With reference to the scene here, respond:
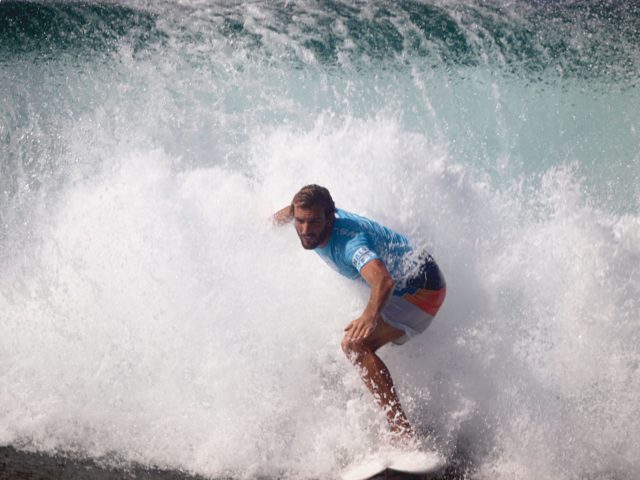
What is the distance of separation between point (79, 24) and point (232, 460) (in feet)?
32.7

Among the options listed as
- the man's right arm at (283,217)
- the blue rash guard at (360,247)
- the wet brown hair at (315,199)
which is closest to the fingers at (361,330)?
the blue rash guard at (360,247)

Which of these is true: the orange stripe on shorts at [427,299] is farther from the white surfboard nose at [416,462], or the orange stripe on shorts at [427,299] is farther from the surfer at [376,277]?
the white surfboard nose at [416,462]

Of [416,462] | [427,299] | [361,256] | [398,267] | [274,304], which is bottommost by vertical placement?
[274,304]

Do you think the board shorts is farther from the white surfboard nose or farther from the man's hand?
the white surfboard nose

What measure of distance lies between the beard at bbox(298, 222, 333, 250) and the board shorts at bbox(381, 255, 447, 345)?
601 millimetres

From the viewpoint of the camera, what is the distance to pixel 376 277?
278 centimetres

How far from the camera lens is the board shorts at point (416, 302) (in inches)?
129

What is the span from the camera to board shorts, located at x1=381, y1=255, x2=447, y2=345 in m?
3.29

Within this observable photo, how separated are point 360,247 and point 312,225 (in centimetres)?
30

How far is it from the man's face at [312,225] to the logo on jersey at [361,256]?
0.23 meters

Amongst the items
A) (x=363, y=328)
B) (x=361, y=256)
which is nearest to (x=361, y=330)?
(x=363, y=328)

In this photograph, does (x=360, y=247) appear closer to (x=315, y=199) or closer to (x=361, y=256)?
(x=361, y=256)

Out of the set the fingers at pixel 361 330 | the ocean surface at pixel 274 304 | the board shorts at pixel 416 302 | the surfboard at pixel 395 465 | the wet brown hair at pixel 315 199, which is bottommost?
the ocean surface at pixel 274 304

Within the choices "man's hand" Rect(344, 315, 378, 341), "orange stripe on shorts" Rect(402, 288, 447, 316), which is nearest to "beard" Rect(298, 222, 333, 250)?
"man's hand" Rect(344, 315, 378, 341)
